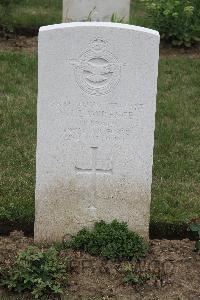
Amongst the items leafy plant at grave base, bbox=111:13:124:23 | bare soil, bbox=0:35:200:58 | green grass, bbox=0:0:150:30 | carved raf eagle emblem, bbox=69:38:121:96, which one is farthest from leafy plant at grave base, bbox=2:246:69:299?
green grass, bbox=0:0:150:30

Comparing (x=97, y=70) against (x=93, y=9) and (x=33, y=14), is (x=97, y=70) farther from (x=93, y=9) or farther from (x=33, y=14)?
(x=33, y=14)

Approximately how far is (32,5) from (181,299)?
7332 millimetres

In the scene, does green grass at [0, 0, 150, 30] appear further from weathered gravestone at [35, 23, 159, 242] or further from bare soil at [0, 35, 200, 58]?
weathered gravestone at [35, 23, 159, 242]

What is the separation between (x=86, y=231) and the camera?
4926mm

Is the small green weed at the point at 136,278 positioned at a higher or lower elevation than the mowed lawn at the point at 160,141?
lower

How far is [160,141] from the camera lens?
6789 mm

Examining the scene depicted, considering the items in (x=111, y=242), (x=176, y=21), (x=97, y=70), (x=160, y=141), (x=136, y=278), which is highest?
(x=176, y=21)

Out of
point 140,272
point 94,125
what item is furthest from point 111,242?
point 94,125

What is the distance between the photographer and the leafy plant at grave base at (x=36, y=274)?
447cm

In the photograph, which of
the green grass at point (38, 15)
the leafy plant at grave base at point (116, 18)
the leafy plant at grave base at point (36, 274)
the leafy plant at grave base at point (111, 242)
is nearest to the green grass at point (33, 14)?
the green grass at point (38, 15)

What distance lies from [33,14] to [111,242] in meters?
6.19

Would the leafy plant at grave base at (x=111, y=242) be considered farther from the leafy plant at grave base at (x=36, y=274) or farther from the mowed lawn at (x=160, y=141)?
the mowed lawn at (x=160, y=141)

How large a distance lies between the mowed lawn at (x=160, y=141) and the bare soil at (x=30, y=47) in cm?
36

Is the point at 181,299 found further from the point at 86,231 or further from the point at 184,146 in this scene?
the point at 184,146
